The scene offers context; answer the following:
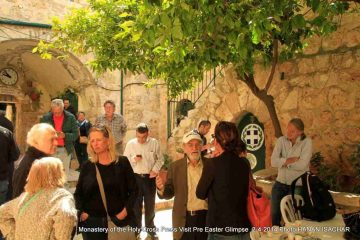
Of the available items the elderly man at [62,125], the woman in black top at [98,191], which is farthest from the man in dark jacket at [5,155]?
the woman in black top at [98,191]

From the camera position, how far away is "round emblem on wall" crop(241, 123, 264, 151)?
6.59m

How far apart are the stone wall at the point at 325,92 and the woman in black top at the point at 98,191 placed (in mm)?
3716

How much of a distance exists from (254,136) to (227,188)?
4.33 metres

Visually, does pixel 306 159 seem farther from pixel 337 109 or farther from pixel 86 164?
pixel 86 164

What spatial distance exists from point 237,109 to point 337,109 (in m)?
1.95

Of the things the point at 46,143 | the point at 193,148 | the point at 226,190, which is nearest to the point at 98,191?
the point at 46,143

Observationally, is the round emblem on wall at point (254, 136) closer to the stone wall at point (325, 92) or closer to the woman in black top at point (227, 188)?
the stone wall at point (325, 92)

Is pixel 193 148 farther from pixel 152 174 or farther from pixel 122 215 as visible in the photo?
pixel 152 174

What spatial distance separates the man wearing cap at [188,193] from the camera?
115 inches

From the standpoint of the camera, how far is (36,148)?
2.90 m

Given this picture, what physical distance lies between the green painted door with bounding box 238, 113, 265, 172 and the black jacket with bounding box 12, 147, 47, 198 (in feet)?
14.7

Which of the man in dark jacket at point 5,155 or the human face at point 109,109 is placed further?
the human face at point 109,109

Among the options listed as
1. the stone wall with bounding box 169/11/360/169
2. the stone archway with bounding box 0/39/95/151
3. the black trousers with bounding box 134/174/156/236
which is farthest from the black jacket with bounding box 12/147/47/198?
the stone archway with bounding box 0/39/95/151

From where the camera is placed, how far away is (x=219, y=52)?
11.8 ft
